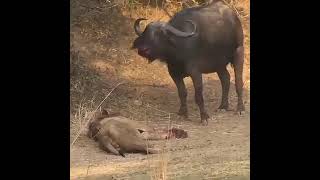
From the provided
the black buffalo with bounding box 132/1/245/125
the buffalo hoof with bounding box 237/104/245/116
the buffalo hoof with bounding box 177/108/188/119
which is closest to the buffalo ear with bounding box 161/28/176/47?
the black buffalo with bounding box 132/1/245/125

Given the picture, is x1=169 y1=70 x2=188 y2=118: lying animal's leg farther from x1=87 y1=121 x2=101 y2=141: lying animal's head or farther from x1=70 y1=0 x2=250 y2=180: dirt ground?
x1=87 y1=121 x2=101 y2=141: lying animal's head

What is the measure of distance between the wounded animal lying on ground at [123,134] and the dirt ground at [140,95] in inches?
2.8

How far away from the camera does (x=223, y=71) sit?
20.7 feet

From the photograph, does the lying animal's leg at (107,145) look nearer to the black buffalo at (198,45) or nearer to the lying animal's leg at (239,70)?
the black buffalo at (198,45)

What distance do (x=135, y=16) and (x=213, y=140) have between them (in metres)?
1.36

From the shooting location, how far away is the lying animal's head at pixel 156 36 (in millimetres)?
6086

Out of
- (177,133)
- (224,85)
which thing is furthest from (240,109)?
(177,133)

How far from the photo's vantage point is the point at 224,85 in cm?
632

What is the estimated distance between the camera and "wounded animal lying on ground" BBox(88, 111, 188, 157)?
591cm

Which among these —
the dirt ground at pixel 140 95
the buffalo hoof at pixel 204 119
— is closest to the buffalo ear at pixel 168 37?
the dirt ground at pixel 140 95

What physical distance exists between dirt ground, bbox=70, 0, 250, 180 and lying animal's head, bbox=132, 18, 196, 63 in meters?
0.09

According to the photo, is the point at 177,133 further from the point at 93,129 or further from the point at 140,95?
the point at 93,129
